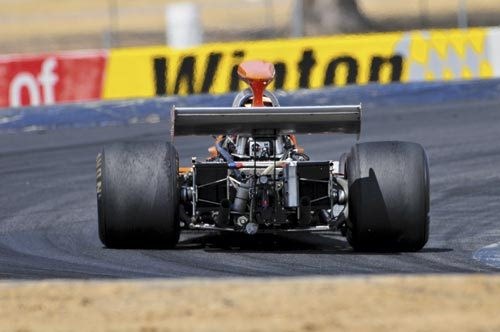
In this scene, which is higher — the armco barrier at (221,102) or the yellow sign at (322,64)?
the yellow sign at (322,64)

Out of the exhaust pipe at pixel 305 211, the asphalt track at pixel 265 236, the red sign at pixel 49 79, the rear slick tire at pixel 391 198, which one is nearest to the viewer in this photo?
the asphalt track at pixel 265 236

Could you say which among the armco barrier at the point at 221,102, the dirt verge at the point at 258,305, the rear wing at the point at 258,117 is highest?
the rear wing at the point at 258,117

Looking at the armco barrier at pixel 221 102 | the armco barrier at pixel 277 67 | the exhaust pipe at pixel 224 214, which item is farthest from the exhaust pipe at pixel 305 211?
the armco barrier at pixel 277 67

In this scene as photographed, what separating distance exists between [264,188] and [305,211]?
392mm

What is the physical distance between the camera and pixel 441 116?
22594 millimetres

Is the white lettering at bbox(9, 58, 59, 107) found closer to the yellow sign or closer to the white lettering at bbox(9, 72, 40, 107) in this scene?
the white lettering at bbox(9, 72, 40, 107)

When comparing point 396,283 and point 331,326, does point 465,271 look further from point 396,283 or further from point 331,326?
point 331,326

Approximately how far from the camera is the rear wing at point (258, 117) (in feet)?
39.6

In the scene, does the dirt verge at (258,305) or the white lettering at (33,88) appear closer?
the dirt verge at (258,305)

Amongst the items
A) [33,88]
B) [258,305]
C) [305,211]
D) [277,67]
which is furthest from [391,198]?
[33,88]

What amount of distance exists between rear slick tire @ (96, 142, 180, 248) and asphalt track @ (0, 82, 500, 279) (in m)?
0.19

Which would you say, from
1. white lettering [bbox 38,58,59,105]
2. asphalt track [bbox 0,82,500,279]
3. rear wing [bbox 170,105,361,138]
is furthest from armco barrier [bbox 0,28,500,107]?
rear wing [bbox 170,105,361,138]

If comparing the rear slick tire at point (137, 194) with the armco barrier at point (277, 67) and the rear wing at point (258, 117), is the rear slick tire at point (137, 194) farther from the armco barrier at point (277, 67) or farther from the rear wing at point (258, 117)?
the armco barrier at point (277, 67)

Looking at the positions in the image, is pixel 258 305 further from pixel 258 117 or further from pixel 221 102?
pixel 221 102
